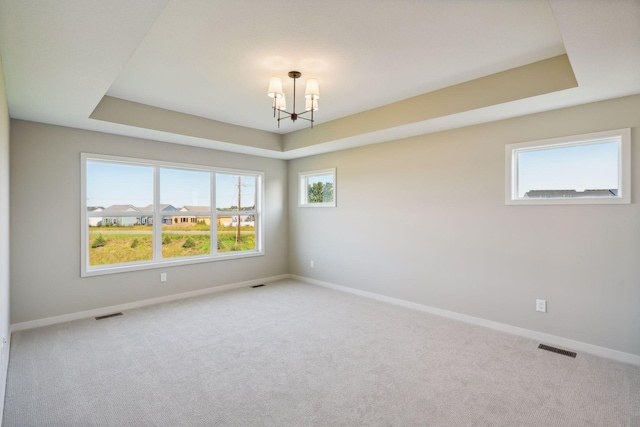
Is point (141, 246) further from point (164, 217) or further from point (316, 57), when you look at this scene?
point (316, 57)

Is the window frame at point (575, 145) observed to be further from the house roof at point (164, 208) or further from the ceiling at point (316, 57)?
the house roof at point (164, 208)

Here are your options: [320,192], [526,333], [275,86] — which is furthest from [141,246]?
[526,333]

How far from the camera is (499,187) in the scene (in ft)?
11.9

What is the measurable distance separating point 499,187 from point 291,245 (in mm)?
3802

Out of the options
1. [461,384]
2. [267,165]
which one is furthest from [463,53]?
[267,165]

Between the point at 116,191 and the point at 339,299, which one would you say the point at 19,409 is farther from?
the point at 339,299

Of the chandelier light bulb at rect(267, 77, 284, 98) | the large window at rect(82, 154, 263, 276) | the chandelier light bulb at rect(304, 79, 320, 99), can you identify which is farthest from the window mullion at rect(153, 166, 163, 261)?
the chandelier light bulb at rect(304, 79, 320, 99)

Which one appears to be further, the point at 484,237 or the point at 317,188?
the point at 317,188

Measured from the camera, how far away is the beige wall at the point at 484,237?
298 centimetres

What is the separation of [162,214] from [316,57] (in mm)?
3349

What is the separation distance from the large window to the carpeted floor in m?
0.99

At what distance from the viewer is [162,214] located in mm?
4785

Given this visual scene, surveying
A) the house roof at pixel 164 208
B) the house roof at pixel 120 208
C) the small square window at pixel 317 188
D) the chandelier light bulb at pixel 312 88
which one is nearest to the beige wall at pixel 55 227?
the house roof at pixel 120 208

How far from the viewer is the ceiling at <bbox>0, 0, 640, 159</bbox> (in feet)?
6.06
